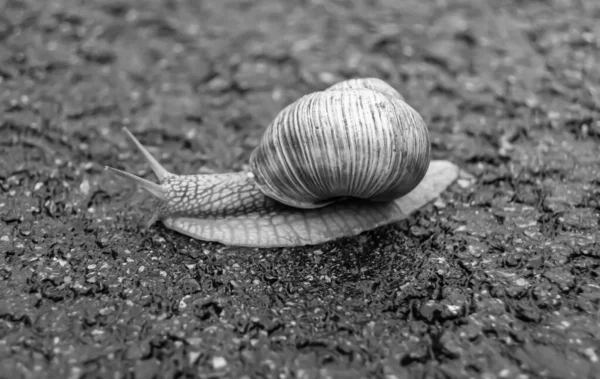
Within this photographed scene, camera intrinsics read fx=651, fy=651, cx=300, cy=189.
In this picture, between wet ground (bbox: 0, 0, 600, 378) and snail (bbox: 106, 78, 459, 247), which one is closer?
wet ground (bbox: 0, 0, 600, 378)

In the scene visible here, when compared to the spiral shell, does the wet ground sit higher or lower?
lower

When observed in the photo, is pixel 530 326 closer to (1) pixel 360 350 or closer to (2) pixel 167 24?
(1) pixel 360 350

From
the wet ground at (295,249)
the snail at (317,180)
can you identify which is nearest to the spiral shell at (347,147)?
the snail at (317,180)

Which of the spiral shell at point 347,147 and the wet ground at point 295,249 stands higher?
the spiral shell at point 347,147

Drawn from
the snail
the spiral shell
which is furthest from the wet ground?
the spiral shell

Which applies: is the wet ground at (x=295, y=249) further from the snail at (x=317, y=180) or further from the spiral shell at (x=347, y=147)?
the spiral shell at (x=347, y=147)

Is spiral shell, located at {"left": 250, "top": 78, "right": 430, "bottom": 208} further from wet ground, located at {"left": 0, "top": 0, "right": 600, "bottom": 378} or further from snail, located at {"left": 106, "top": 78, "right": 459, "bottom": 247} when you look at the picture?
wet ground, located at {"left": 0, "top": 0, "right": 600, "bottom": 378}
